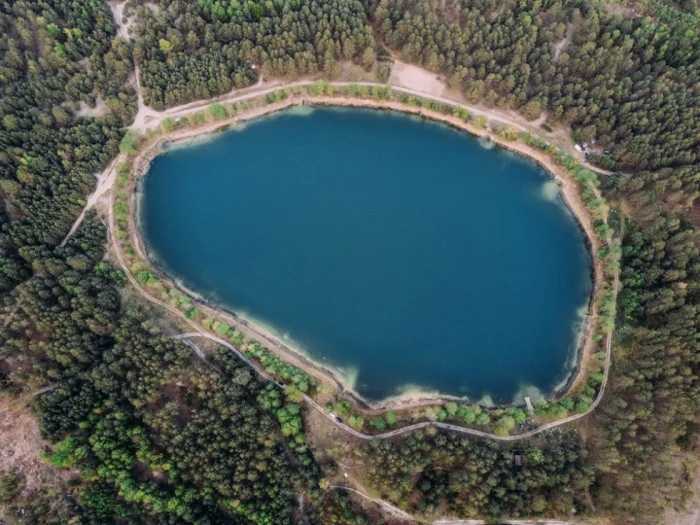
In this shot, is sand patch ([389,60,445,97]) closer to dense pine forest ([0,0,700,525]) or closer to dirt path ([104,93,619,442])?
dense pine forest ([0,0,700,525])

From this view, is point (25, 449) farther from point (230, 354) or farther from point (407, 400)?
point (407, 400)

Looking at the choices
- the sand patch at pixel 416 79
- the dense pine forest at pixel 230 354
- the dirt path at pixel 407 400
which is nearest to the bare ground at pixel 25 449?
the dense pine forest at pixel 230 354

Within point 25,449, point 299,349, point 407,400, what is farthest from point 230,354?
point 25,449

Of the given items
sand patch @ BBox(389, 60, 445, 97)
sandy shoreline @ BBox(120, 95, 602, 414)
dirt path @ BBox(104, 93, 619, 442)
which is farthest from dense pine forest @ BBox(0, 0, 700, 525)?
sandy shoreline @ BBox(120, 95, 602, 414)

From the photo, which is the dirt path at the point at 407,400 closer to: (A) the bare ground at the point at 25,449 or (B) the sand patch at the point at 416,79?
(B) the sand patch at the point at 416,79

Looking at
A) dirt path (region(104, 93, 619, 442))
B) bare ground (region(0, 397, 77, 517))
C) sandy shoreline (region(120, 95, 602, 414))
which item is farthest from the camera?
sandy shoreline (region(120, 95, 602, 414))

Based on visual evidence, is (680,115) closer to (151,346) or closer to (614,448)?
(614,448)
